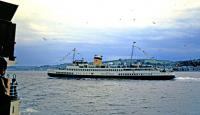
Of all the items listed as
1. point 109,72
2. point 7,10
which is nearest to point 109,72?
point 109,72

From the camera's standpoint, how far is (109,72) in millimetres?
158250

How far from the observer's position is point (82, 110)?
54.3m

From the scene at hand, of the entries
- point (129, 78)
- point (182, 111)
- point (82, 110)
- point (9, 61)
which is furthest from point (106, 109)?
point (129, 78)

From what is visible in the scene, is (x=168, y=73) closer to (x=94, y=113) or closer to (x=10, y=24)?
(x=94, y=113)

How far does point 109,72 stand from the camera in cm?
15825

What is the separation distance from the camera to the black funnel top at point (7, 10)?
47.1ft

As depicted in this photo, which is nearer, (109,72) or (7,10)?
(7,10)

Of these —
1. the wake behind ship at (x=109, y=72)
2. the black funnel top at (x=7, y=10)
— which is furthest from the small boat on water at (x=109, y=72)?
the black funnel top at (x=7, y=10)

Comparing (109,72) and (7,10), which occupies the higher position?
(7,10)

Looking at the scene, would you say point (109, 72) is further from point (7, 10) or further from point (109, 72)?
point (7, 10)

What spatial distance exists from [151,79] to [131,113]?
106567 millimetres

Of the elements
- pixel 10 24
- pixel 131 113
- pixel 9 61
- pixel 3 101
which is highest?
pixel 10 24

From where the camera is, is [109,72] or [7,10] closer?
[7,10]

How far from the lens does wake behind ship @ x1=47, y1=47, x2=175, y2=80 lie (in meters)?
153
